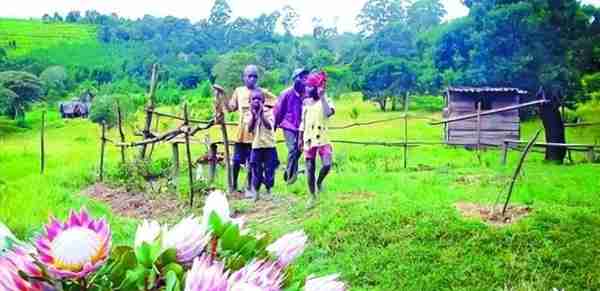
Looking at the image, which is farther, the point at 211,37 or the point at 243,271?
the point at 211,37

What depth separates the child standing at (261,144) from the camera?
634cm

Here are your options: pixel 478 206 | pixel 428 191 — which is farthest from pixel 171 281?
pixel 428 191

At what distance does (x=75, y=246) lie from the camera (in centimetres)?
60

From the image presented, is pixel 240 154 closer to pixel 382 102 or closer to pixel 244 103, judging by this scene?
pixel 244 103

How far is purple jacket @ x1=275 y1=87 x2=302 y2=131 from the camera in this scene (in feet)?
21.0

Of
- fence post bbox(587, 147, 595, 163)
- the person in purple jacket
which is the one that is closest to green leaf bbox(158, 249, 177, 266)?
the person in purple jacket

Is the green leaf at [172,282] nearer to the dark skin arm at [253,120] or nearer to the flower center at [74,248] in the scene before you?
the flower center at [74,248]

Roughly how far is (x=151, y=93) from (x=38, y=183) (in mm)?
1487

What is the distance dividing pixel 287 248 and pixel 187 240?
10cm

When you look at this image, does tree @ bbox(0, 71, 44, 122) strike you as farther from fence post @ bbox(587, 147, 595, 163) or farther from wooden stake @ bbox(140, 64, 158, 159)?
fence post @ bbox(587, 147, 595, 163)

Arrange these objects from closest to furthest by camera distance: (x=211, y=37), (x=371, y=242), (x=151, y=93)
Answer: (x=371, y=242), (x=151, y=93), (x=211, y=37)

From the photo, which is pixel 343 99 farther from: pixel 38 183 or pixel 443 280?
pixel 443 280

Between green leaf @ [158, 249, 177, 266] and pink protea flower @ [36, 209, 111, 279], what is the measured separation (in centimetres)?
5

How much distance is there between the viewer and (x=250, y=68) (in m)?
6.32
